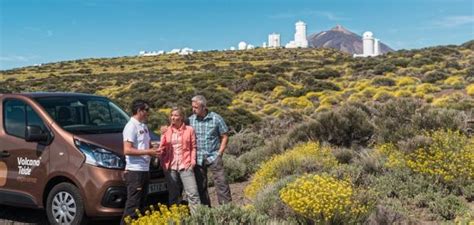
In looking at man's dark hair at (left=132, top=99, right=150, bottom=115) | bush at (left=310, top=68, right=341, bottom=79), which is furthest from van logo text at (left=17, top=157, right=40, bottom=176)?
bush at (left=310, top=68, right=341, bottom=79)

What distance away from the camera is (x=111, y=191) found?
5.97 meters

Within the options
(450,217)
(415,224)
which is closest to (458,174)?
(450,217)

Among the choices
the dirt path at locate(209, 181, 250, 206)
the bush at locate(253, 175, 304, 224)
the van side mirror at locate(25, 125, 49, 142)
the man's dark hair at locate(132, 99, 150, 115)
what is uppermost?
the man's dark hair at locate(132, 99, 150, 115)

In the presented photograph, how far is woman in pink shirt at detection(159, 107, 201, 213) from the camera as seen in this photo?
Answer: 20.5 feet

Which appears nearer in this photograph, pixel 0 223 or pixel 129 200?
pixel 129 200

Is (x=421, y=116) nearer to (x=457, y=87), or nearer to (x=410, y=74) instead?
(x=457, y=87)

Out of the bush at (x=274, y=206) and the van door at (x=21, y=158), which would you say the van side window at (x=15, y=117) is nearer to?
the van door at (x=21, y=158)

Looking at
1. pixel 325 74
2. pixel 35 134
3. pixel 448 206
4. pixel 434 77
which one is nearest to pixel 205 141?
pixel 35 134

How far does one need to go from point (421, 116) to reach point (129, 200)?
23.9 feet

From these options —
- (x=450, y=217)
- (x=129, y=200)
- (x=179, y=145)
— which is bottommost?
(x=450, y=217)

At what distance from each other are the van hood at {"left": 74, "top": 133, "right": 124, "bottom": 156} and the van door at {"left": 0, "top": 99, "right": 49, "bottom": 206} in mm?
527

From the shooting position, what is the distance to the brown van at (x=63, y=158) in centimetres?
600

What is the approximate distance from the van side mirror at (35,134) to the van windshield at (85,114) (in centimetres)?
25

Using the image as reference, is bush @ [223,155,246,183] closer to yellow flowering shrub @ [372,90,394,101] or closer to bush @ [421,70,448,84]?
yellow flowering shrub @ [372,90,394,101]
